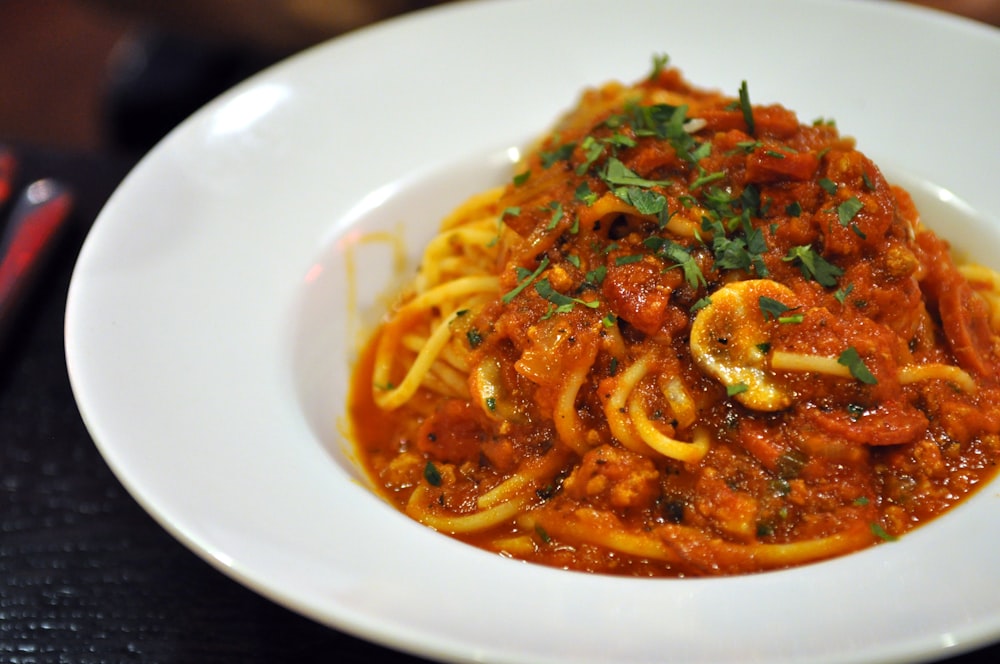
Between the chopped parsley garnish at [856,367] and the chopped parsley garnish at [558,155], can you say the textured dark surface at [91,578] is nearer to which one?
the chopped parsley garnish at [856,367]

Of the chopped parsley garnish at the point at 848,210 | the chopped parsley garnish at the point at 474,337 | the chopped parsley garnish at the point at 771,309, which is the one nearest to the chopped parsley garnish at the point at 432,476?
the chopped parsley garnish at the point at 474,337

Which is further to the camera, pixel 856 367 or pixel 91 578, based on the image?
pixel 91 578

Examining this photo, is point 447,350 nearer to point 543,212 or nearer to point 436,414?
point 436,414

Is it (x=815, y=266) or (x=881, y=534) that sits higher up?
(x=815, y=266)

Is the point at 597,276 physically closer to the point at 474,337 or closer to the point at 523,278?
the point at 523,278

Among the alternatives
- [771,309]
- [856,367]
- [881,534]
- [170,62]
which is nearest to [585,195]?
[771,309]
